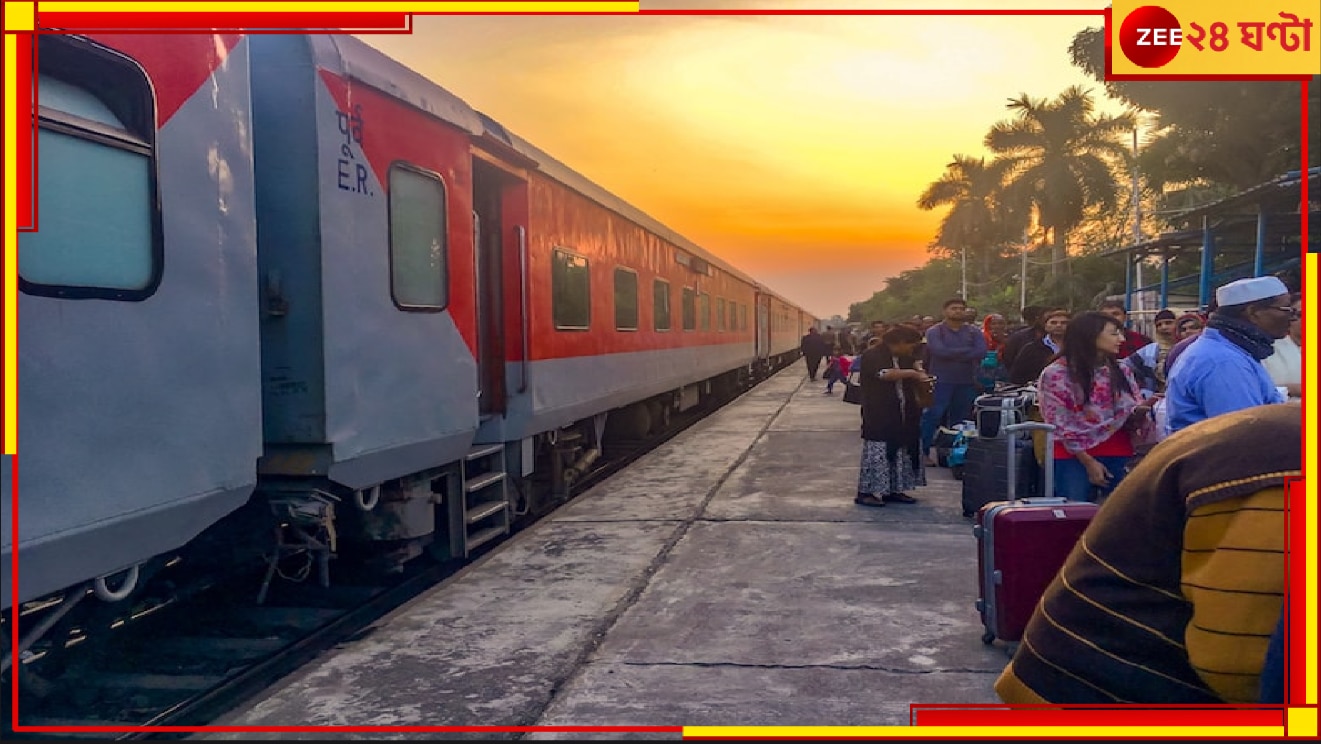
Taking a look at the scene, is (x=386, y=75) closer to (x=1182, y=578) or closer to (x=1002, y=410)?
(x=1002, y=410)

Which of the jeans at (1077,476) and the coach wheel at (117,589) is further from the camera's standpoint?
the jeans at (1077,476)

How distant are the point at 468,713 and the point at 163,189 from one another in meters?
2.38

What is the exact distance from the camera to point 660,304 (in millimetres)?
13148

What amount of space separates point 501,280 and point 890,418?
3.31 meters

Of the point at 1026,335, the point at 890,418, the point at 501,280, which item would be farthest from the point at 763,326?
the point at 501,280

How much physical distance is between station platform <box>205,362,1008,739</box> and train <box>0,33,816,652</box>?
2.52 ft

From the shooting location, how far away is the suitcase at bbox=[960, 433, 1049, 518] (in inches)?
248

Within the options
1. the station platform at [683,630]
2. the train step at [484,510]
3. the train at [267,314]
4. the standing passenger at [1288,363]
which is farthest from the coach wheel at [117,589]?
the standing passenger at [1288,363]

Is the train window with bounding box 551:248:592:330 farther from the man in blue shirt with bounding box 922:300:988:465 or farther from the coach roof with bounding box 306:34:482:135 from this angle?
the man in blue shirt with bounding box 922:300:988:465

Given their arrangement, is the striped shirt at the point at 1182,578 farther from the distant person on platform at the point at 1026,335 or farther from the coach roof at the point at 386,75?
the distant person on platform at the point at 1026,335

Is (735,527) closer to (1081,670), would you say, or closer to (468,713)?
(468,713)

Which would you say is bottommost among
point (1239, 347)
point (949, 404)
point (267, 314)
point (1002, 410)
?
point (949, 404)

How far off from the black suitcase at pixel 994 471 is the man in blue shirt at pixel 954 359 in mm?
2009

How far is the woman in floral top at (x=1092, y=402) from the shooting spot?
5094mm
